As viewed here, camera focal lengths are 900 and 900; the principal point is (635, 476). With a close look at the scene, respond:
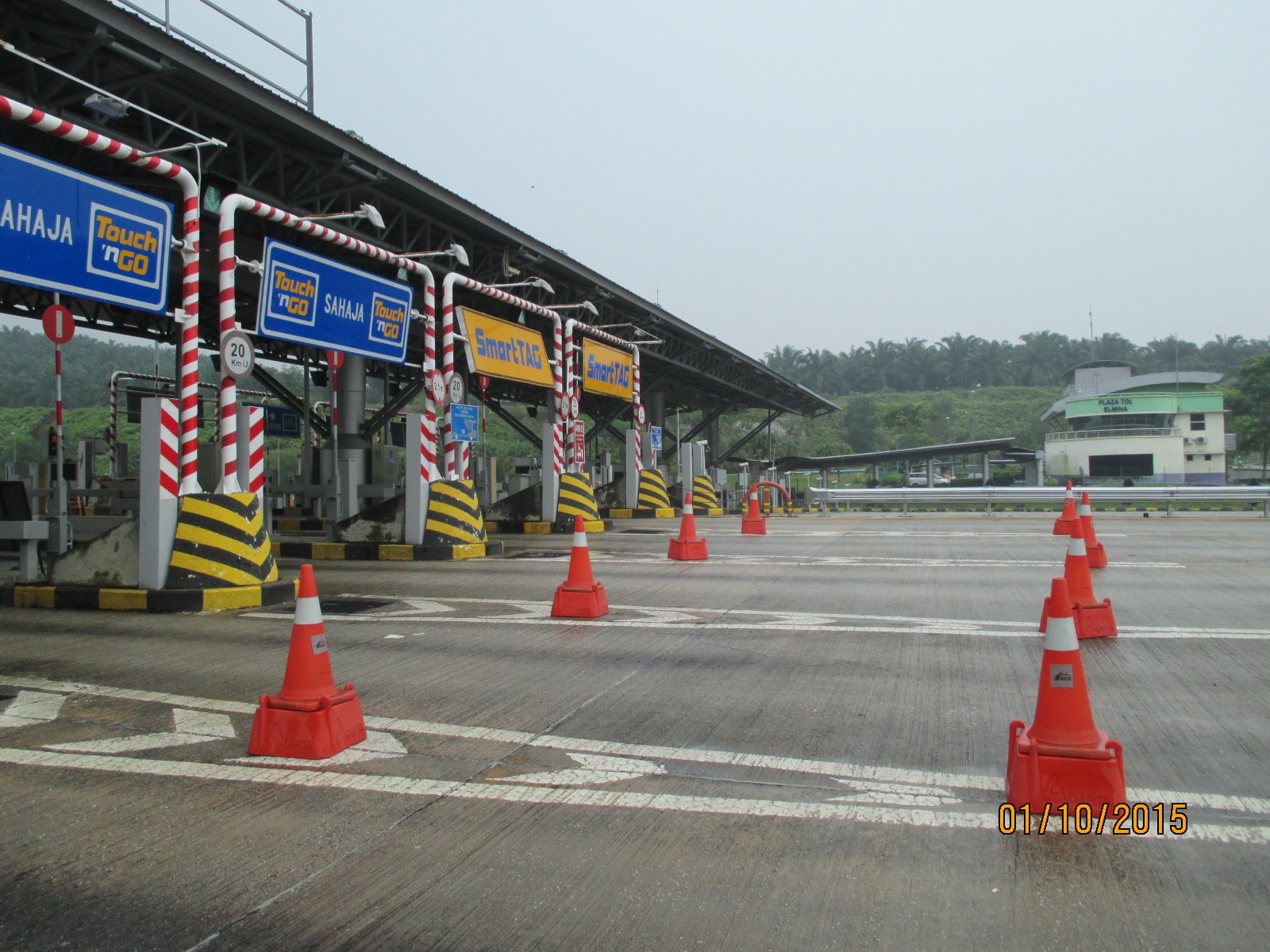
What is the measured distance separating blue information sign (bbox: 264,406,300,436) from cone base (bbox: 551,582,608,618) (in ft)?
74.9

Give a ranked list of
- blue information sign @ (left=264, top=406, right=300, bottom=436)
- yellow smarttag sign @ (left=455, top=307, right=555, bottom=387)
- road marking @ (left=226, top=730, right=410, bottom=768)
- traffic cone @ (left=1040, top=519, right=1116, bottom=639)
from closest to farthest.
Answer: road marking @ (left=226, top=730, right=410, bottom=768)
traffic cone @ (left=1040, top=519, right=1116, bottom=639)
yellow smarttag sign @ (left=455, top=307, right=555, bottom=387)
blue information sign @ (left=264, top=406, right=300, bottom=436)

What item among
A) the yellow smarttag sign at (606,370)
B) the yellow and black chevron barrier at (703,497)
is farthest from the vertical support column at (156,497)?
the yellow and black chevron barrier at (703,497)

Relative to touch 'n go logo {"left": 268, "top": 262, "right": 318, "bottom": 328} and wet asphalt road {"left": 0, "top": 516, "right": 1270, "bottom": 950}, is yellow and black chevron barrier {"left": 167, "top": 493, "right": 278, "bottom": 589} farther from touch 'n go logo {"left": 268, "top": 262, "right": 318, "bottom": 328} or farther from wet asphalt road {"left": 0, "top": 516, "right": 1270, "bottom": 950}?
touch 'n go logo {"left": 268, "top": 262, "right": 318, "bottom": 328}

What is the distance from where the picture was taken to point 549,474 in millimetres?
18797

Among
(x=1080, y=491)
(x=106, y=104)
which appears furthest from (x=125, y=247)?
(x=1080, y=491)

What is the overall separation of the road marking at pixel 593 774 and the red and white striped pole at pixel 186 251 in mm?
6510

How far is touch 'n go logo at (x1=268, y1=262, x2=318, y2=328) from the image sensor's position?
473 inches

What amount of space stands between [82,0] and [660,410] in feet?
98.7

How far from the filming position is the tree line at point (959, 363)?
132m

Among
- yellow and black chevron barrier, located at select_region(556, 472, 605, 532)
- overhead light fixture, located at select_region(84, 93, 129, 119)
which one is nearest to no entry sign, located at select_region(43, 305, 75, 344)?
overhead light fixture, located at select_region(84, 93, 129, 119)

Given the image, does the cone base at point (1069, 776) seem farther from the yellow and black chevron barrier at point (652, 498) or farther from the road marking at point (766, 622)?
the yellow and black chevron barrier at point (652, 498)

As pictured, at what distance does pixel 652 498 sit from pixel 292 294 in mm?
14506

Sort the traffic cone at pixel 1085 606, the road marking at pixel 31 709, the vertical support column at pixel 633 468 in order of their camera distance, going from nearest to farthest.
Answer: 1. the road marking at pixel 31 709
2. the traffic cone at pixel 1085 606
3. the vertical support column at pixel 633 468

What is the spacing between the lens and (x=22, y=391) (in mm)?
30328
